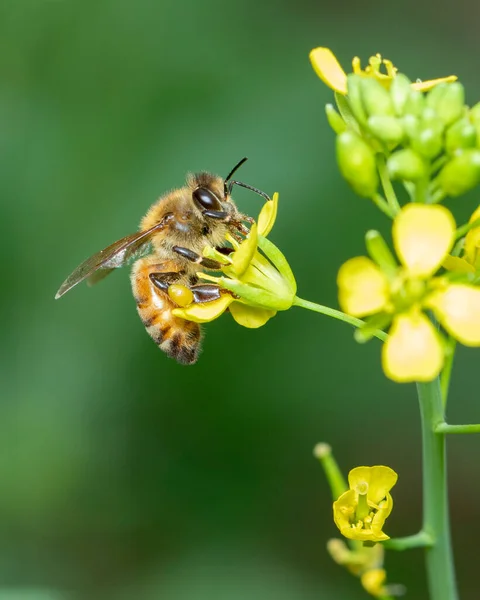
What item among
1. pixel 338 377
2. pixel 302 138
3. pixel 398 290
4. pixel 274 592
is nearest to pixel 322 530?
pixel 274 592

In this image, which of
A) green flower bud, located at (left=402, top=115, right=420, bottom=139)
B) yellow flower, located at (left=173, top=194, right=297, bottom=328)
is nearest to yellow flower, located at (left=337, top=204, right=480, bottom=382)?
green flower bud, located at (left=402, top=115, right=420, bottom=139)

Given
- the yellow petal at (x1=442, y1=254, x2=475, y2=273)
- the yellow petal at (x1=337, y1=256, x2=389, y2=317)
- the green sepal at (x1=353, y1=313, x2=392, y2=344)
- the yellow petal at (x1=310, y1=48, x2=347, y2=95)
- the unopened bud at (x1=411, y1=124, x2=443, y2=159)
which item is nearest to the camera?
the yellow petal at (x1=337, y1=256, x2=389, y2=317)

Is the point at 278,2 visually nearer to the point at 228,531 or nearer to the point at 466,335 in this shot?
the point at 228,531

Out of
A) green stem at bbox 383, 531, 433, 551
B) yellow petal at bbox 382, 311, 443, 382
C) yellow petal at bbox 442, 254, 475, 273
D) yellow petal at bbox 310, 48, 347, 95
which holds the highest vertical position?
yellow petal at bbox 310, 48, 347, 95

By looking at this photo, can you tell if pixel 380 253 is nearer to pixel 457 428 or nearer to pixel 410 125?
pixel 410 125

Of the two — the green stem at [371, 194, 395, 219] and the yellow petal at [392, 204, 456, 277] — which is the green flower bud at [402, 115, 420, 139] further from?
the yellow petal at [392, 204, 456, 277]

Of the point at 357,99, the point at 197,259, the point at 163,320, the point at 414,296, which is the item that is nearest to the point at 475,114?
the point at 357,99

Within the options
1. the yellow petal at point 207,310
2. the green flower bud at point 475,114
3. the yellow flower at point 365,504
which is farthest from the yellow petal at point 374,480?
the green flower bud at point 475,114
